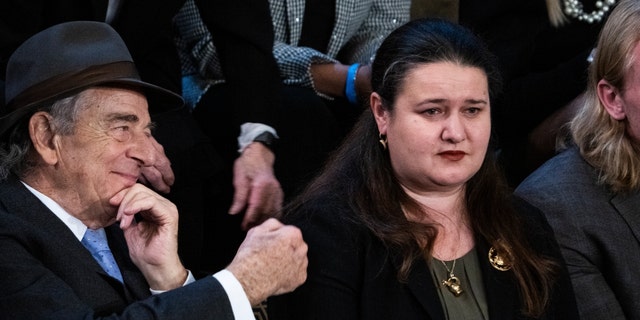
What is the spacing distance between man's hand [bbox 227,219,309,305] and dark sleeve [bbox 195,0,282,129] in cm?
86

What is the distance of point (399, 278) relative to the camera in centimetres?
299

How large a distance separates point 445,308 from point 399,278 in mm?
151

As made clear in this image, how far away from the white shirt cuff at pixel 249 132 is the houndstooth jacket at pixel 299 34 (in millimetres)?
516

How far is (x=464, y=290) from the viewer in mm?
3088

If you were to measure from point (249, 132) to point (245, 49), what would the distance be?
0.34 metres

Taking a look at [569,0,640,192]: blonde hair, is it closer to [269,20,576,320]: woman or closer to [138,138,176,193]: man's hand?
[269,20,576,320]: woman

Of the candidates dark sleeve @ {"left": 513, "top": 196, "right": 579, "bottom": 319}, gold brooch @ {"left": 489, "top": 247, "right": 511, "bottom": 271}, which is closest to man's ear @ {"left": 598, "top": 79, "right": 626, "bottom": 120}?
dark sleeve @ {"left": 513, "top": 196, "right": 579, "bottom": 319}

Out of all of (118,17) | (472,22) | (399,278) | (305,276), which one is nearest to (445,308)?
(399,278)

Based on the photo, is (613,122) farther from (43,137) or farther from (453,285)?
(43,137)

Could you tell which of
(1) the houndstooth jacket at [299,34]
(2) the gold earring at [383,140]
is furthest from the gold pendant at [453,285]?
(1) the houndstooth jacket at [299,34]

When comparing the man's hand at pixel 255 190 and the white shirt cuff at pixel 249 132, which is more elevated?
the white shirt cuff at pixel 249 132

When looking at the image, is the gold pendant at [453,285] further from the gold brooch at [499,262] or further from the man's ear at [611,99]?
the man's ear at [611,99]

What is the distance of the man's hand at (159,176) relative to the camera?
3291 mm

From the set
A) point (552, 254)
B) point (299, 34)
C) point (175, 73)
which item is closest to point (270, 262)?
point (552, 254)
